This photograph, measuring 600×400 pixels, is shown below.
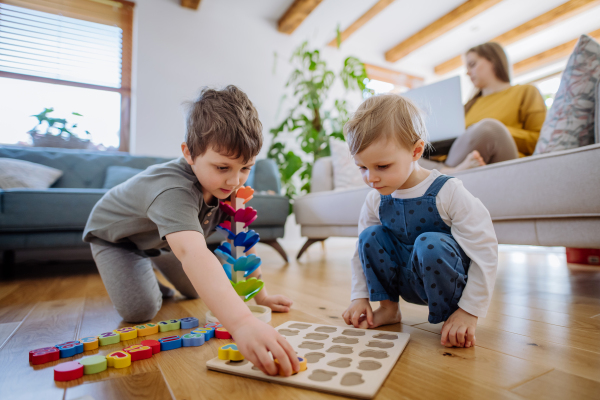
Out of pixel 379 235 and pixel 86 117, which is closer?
pixel 379 235

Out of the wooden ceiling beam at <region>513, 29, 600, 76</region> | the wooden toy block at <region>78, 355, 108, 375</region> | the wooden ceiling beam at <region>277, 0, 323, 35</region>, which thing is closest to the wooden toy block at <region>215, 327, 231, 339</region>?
the wooden toy block at <region>78, 355, 108, 375</region>

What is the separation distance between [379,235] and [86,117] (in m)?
2.95

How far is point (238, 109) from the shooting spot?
2.64ft

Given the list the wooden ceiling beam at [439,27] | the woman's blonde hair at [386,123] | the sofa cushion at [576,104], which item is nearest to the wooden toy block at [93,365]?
the woman's blonde hair at [386,123]

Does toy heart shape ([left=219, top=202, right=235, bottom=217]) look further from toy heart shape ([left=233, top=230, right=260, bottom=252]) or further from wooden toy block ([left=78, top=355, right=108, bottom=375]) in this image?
wooden toy block ([left=78, top=355, right=108, bottom=375])

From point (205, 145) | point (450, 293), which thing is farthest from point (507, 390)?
point (205, 145)

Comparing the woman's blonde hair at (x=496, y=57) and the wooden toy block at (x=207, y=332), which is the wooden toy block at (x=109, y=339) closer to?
the wooden toy block at (x=207, y=332)

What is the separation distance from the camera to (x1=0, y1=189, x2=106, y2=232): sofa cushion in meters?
1.61

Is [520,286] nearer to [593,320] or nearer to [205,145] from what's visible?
[593,320]

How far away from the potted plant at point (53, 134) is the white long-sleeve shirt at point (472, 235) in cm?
276

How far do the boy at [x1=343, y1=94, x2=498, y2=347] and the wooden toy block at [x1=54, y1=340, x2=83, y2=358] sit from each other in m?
0.57

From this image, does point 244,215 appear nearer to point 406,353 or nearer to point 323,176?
point 406,353

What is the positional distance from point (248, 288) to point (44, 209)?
4.45 feet

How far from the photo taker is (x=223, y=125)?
30.2 inches
